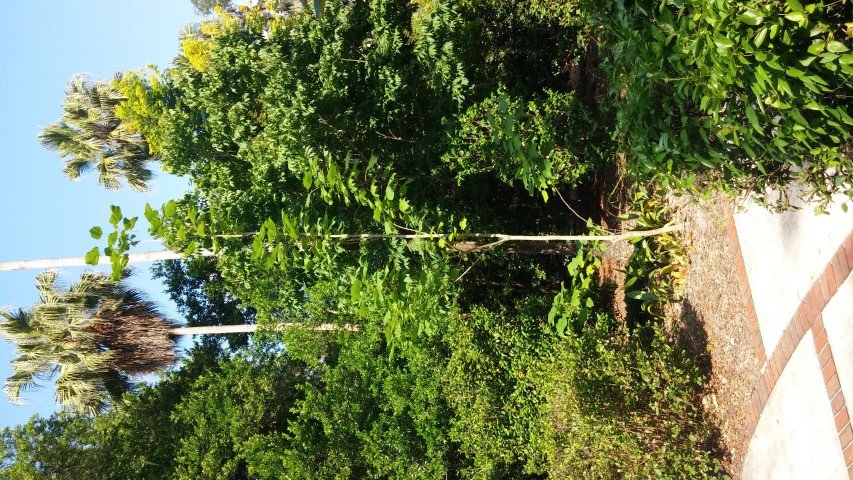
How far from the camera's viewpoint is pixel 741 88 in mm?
3783

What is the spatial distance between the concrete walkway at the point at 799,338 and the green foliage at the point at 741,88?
0.60m

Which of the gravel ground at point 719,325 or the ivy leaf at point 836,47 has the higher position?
the ivy leaf at point 836,47

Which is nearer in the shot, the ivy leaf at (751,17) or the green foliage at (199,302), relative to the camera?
the ivy leaf at (751,17)

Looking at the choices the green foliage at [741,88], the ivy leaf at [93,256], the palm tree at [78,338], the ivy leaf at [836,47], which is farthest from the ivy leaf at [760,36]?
the palm tree at [78,338]

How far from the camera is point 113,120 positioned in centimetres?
1916

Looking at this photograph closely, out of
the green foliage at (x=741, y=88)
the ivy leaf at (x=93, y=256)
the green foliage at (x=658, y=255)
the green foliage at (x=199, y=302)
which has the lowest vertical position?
the green foliage at (x=199, y=302)

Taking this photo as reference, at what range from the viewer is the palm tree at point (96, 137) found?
1866 centimetres

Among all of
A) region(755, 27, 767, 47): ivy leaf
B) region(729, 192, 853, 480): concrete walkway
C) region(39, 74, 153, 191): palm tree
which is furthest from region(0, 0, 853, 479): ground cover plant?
region(39, 74, 153, 191): palm tree

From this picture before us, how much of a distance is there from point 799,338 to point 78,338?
1434 cm

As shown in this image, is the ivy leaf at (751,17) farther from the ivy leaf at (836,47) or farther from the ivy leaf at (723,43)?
the ivy leaf at (836,47)

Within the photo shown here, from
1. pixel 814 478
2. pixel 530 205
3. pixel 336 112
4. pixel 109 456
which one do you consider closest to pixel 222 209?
pixel 336 112

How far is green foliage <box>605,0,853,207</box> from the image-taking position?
3.13 metres

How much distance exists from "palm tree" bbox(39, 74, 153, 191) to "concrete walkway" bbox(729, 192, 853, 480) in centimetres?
1771

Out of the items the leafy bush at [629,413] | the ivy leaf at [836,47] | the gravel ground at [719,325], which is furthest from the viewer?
the leafy bush at [629,413]
